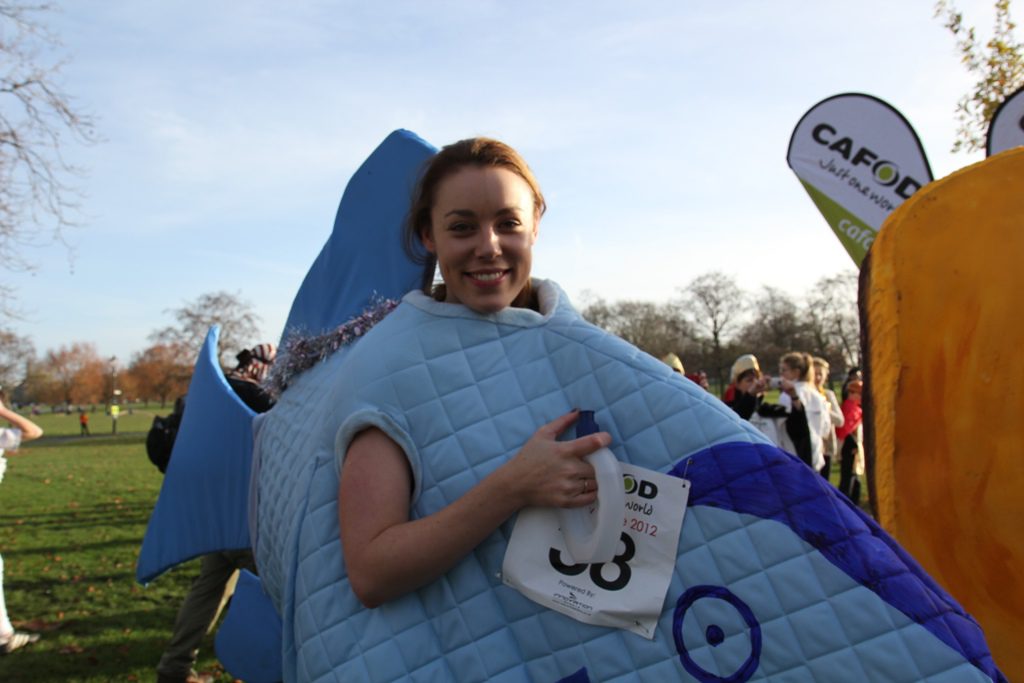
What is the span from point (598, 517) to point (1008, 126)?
3639mm

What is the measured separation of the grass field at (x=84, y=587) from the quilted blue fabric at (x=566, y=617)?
12.6 ft

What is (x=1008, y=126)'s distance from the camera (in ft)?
12.5

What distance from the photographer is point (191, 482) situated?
269 centimetres

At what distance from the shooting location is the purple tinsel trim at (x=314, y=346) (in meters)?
2.30

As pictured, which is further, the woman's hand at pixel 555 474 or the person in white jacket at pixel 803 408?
the person in white jacket at pixel 803 408

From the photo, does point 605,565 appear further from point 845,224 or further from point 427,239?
point 845,224

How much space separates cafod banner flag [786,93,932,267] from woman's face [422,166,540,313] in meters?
3.63

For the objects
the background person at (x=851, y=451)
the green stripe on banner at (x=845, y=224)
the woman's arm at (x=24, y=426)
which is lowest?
the background person at (x=851, y=451)

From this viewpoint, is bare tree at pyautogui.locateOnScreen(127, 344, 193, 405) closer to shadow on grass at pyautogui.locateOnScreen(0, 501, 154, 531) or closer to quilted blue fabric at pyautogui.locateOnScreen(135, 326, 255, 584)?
shadow on grass at pyautogui.locateOnScreen(0, 501, 154, 531)

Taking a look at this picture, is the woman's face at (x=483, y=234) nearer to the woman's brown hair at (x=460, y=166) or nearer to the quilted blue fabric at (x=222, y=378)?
the woman's brown hair at (x=460, y=166)

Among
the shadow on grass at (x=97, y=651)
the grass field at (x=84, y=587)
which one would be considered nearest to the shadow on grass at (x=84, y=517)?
the grass field at (x=84, y=587)

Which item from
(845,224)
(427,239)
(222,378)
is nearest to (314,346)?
(222,378)

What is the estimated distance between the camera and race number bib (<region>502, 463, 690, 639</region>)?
138 centimetres

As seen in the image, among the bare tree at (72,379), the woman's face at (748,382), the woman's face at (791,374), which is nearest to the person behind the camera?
the woman's face at (748,382)
